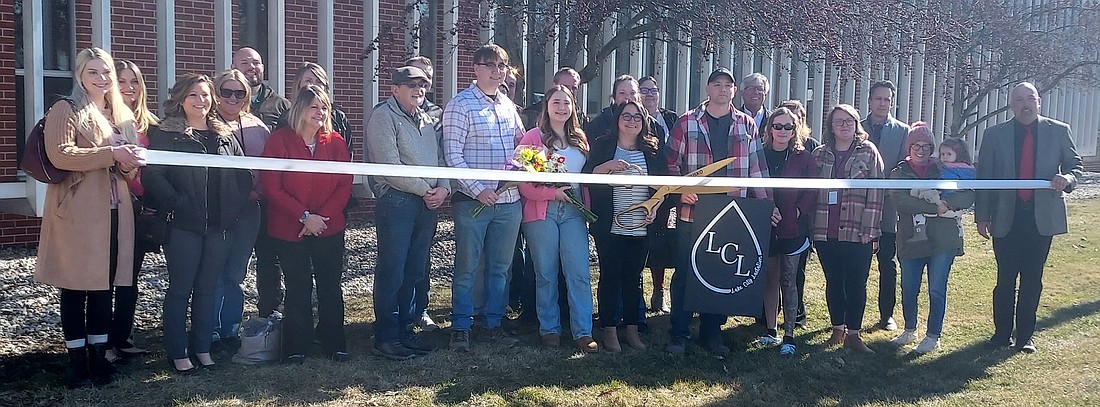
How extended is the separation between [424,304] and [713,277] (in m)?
2.10

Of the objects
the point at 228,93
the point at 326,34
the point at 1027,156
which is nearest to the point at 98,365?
the point at 228,93

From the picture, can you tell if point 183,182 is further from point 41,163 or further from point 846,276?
point 846,276

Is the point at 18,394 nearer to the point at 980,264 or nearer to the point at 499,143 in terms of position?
the point at 499,143

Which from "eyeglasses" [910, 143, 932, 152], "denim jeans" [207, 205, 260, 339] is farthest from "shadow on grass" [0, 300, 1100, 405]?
"eyeglasses" [910, 143, 932, 152]

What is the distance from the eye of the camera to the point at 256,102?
263 inches

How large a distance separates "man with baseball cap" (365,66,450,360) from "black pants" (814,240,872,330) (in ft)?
8.95

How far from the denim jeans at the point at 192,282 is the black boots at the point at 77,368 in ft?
1.53

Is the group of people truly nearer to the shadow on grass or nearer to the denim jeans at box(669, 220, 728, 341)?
the denim jeans at box(669, 220, 728, 341)

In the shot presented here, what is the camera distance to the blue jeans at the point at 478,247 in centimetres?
625

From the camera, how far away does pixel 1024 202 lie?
6.82 meters

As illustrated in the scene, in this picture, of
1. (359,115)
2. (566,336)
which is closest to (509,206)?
(566,336)

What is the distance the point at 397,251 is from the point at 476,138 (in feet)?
2.85

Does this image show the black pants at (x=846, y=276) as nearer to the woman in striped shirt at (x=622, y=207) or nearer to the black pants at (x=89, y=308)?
the woman in striped shirt at (x=622, y=207)

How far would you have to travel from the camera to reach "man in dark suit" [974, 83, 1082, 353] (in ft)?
22.3
